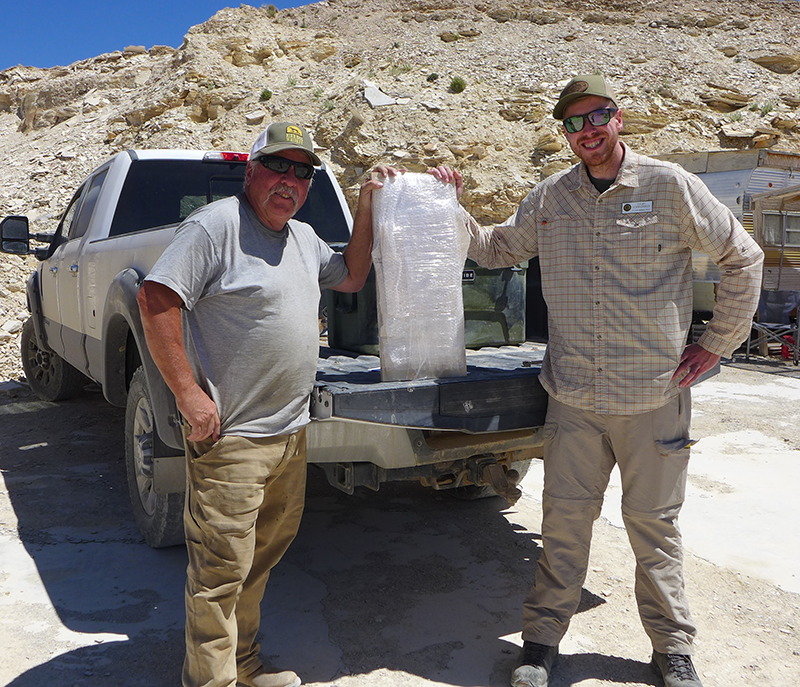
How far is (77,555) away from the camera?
3.80 m

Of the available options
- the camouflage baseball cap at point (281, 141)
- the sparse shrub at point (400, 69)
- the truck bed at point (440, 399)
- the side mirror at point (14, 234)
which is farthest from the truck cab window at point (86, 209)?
the sparse shrub at point (400, 69)

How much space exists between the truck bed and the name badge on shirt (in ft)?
2.49

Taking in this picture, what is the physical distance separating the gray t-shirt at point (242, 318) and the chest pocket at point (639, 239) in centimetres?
123

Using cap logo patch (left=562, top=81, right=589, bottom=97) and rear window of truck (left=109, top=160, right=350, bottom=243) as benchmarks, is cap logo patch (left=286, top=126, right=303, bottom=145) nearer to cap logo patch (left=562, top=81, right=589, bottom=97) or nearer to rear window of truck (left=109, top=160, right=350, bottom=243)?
cap logo patch (left=562, top=81, right=589, bottom=97)

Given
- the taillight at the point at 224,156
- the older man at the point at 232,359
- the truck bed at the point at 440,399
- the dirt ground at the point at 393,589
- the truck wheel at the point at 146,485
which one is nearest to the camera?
the older man at the point at 232,359

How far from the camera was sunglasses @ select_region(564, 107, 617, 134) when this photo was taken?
2674 mm

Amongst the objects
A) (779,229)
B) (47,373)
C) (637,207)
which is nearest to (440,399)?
(637,207)

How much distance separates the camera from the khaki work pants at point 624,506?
2686 millimetres

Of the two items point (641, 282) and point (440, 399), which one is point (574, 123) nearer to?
point (641, 282)

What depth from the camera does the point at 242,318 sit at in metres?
2.35

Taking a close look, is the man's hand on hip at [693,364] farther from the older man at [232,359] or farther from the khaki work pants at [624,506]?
the older man at [232,359]

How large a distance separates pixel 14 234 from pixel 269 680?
14.5 feet

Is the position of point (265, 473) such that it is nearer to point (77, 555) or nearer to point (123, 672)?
point (123, 672)

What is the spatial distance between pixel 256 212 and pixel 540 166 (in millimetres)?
20422
